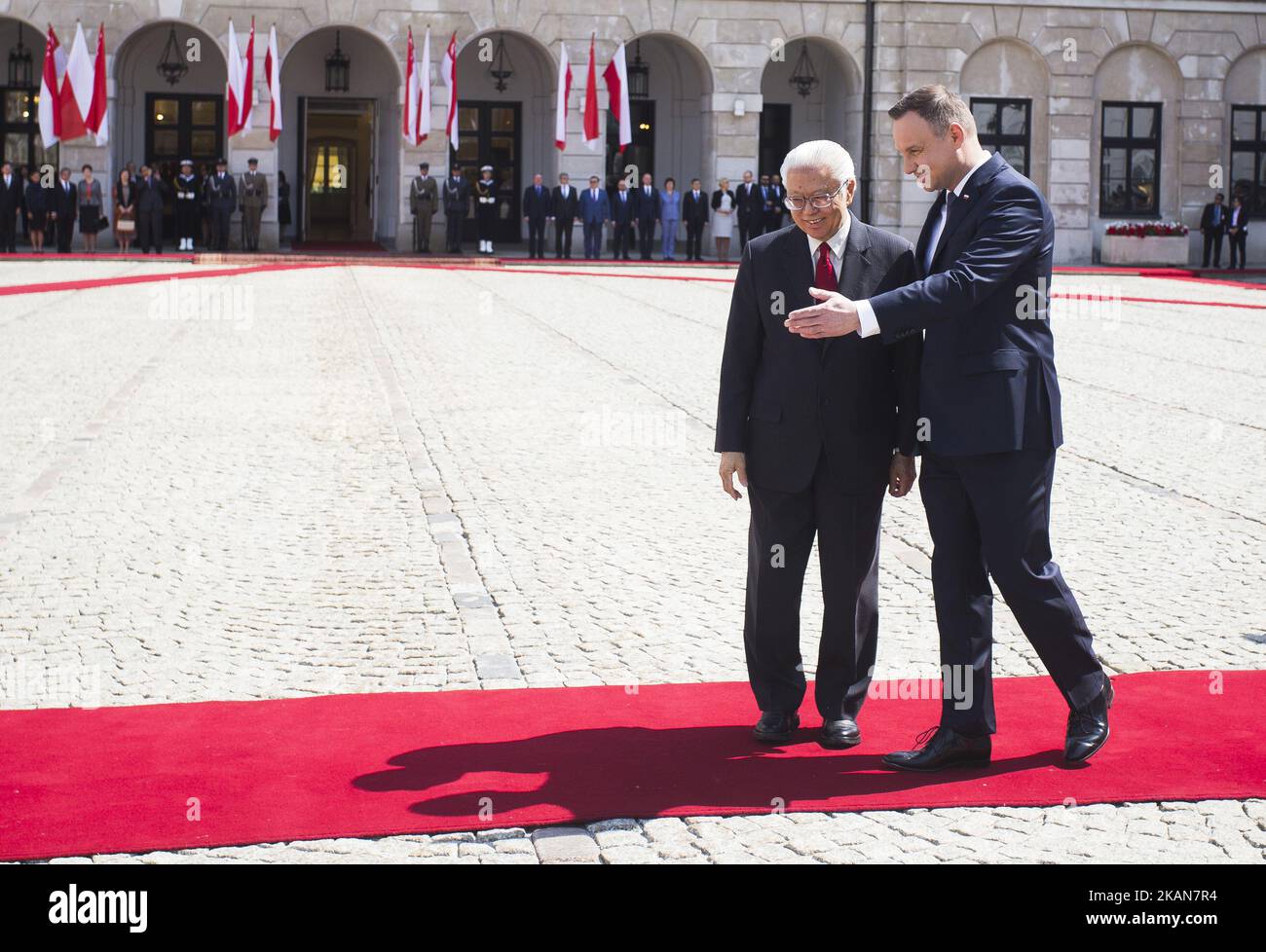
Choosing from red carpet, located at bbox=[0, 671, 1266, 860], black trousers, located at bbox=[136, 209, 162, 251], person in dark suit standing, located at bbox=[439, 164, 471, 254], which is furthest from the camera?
person in dark suit standing, located at bbox=[439, 164, 471, 254]

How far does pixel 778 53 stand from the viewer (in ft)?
127

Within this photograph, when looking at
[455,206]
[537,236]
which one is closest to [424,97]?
[455,206]

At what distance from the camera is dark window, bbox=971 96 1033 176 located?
38469mm

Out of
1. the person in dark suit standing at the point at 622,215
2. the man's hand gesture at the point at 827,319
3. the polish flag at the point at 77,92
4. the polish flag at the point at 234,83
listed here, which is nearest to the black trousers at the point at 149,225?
the polish flag at the point at 77,92

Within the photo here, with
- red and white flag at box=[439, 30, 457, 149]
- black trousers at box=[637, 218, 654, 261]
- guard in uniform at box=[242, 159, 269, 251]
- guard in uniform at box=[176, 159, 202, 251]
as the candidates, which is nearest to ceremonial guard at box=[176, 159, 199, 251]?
guard in uniform at box=[176, 159, 202, 251]

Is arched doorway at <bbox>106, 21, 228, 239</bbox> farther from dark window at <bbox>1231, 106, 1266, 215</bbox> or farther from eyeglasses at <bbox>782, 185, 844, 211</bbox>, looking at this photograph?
eyeglasses at <bbox>782, 185, 844, 211</bbox>

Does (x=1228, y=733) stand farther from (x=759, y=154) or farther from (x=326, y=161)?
(x=326, y=161)

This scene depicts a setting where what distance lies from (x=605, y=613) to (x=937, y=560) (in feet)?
7.14

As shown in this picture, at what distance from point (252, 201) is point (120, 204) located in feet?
8.68

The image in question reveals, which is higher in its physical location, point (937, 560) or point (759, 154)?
point (759, 154)

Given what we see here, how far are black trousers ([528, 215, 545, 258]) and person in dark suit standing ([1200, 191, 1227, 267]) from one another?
14.8m

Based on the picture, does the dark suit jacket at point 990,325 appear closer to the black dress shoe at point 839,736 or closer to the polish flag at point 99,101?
the black dress shoe at point 839,736

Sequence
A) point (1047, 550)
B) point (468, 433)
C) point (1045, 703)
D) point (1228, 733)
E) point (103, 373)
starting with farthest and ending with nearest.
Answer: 1. point (103, 373)
2. point (468, 433)
3. point (1045, 703)
4. point (1228, 733)
5. point (1047, 550)
